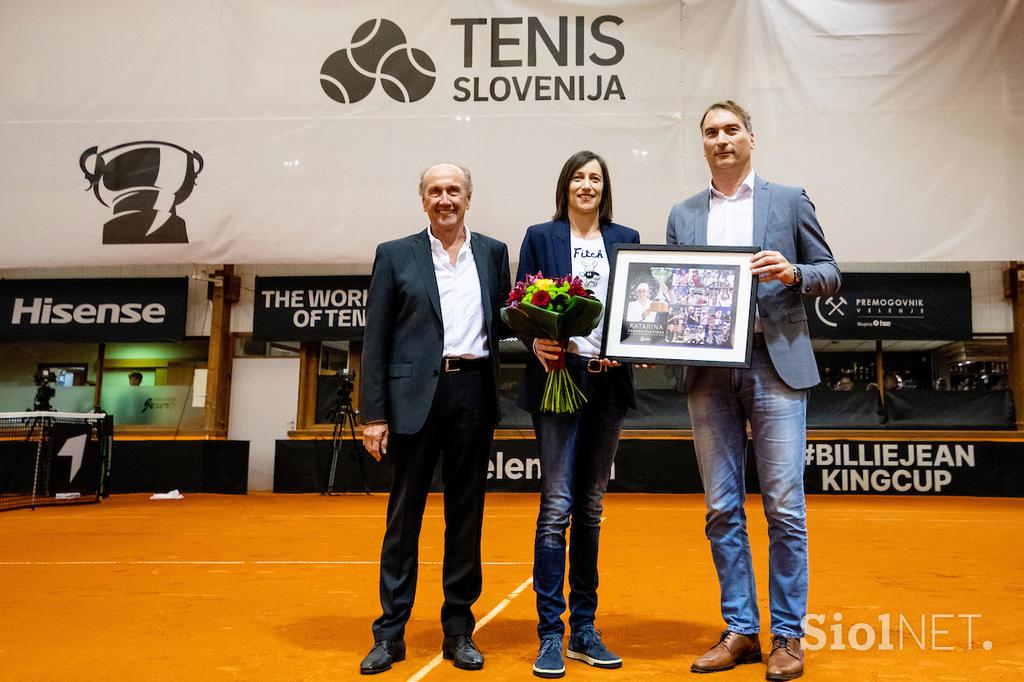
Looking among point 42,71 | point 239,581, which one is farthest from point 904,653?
point 42,71

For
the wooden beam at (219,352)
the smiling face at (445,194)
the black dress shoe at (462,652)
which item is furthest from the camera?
the wooden beam at (219,352)

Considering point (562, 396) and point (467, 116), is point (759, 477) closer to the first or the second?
point (562, 396)

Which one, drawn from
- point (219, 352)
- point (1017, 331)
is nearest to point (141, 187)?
point (219, 352)

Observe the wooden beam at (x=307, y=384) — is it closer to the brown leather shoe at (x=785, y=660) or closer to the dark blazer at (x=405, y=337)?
the dark blazer at (x=405, y=337)

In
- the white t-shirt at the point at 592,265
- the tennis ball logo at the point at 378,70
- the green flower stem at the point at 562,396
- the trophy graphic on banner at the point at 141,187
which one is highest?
the tennis ball logo at the point at 378,70

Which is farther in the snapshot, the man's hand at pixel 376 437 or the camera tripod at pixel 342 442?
the camera tripod at pixel 342 442

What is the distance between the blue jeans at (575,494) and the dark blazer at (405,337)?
0.84ft

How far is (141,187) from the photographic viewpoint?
24.4ft

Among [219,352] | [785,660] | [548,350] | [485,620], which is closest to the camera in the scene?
[785,660]

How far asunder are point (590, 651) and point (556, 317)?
36.8 inches

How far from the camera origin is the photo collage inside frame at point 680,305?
219 centimetres

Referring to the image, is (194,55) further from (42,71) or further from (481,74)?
(481,74)

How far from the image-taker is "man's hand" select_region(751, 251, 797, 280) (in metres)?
2.12

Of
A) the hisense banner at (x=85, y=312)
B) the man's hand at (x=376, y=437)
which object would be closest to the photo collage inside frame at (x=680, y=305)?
the man's hand at (x=376, y=437)
